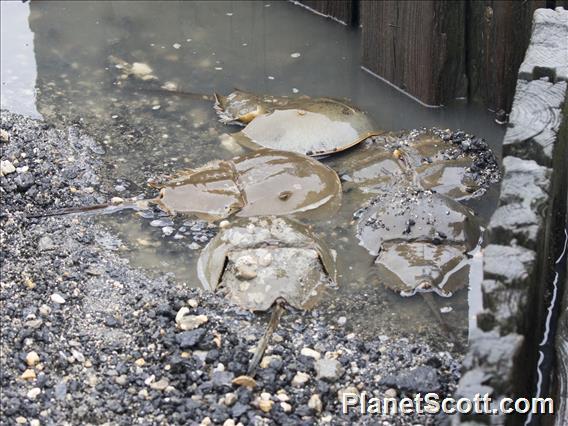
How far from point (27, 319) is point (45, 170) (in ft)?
5.68

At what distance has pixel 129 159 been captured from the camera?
6836mm

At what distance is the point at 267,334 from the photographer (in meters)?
5.09

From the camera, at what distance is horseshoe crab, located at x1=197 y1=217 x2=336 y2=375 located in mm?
5320

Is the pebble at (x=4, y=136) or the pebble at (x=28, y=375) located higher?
the pebble at (x=4, y=136)

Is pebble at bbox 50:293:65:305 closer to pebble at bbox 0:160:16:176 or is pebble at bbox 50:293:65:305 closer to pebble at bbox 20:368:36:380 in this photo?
pebble at bbox 20:368:36:380

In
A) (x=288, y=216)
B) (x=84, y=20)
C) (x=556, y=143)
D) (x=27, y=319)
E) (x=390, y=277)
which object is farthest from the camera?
(x=84, y=20)

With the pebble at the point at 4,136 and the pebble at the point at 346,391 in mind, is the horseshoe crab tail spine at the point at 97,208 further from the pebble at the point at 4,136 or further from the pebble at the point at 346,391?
Result: the pebble at the point at 346,391

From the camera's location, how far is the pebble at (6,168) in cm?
638

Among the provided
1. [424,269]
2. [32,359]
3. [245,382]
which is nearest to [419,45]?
[424,269]

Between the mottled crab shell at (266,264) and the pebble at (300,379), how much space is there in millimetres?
548

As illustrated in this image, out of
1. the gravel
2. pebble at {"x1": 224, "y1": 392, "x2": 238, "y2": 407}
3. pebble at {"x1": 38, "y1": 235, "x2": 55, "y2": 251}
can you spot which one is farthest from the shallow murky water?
pebble at {"x1": 224, "y1": 392, "x2": 238, "y2": 407}

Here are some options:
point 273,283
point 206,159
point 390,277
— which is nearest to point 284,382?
point 273,283

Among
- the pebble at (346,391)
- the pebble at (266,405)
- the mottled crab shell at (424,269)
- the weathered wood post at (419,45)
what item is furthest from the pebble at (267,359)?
the weathered wood post at (419,45)

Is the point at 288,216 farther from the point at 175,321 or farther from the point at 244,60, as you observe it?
the point at 244,60
